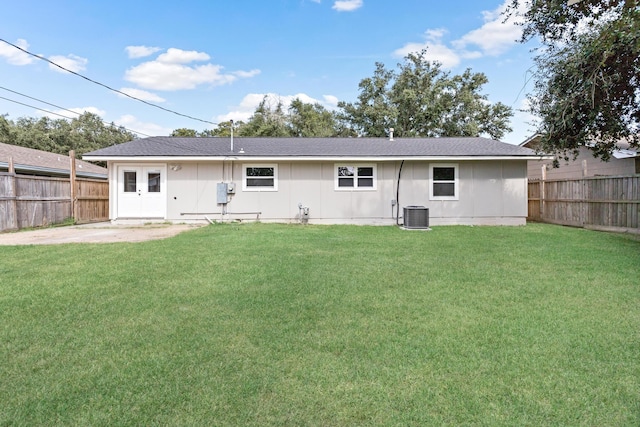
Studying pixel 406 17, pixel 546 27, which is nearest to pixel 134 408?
pixel 546 27

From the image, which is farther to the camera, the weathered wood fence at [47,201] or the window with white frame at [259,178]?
the window with white frame at [259,178]

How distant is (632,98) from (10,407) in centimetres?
1184

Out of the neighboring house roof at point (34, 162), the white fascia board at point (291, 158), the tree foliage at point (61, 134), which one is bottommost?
the white fascia board at point (291, 158)

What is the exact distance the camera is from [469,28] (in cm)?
Answer: 1708

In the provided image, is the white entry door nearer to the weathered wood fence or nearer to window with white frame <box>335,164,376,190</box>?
the weathered wood fence

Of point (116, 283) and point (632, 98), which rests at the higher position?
point (632, 98)

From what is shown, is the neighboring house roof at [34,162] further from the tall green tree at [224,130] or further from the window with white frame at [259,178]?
the tall green tree at [224,130]

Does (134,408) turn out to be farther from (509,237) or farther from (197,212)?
(197,212)

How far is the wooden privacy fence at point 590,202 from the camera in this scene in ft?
31.9

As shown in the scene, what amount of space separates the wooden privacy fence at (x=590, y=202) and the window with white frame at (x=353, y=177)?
6.48 metres

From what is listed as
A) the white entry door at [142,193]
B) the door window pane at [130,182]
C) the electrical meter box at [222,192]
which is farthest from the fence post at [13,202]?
the electrical meter box at [222,192]

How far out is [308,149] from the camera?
479 inches

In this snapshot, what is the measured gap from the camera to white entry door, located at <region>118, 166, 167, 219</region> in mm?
11578

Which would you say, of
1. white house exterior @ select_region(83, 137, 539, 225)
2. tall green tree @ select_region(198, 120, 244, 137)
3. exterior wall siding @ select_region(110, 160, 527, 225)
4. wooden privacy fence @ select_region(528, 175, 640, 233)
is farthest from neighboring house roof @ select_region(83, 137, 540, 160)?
tall green tree @ select_region(198, 120, 244, 137)
